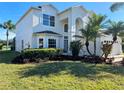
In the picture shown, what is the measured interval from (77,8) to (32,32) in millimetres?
6676

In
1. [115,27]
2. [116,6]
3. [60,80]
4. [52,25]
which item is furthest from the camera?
[52,25]

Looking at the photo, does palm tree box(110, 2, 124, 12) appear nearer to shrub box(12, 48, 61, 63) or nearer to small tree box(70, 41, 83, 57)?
small tree box(70, 41, 83, 57)

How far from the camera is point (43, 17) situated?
885 inches

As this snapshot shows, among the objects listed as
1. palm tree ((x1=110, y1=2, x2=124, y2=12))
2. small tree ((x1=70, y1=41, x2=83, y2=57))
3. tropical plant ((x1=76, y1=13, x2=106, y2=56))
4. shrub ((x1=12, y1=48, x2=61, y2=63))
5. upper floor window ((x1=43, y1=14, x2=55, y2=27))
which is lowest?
shrub ((x1=12, y1=48, x2=61, y2=63))

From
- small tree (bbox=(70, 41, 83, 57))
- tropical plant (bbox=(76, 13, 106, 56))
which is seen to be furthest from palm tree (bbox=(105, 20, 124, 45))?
small tree (bbox=(70, 41, 83, 57))

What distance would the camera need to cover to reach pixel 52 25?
921 inches

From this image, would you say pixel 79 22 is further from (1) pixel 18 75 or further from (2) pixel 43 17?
(1) pixel 18 75

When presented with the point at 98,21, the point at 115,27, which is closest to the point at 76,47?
the point at 98,21

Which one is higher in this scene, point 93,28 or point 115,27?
point 115,27

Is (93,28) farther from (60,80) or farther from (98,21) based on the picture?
(60,80)

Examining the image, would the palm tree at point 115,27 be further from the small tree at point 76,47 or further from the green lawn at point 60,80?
the green lawn at point 60,80

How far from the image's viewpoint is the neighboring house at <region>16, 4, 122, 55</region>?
21.6m

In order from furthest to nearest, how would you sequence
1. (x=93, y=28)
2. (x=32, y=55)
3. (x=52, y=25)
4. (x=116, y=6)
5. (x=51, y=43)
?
(x=52, y=25), (x=51, y=43), (x=116, y=6), (x=93, y=28), (x=32, y=55)

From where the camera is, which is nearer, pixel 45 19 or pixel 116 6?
pixel 116 6
